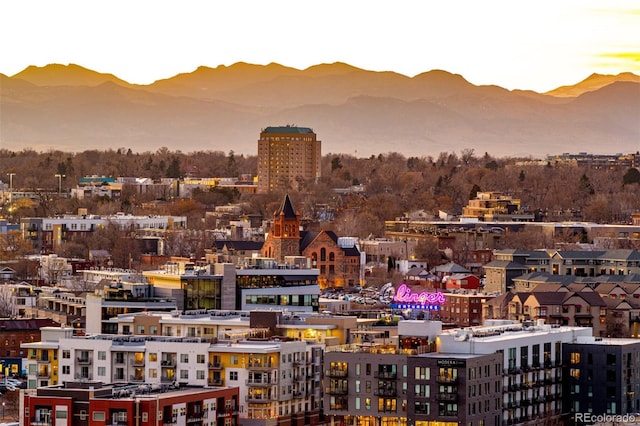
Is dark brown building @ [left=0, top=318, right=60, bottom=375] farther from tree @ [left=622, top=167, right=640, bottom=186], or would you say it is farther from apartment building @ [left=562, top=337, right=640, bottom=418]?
tree @ [left=622, top=167, right=640, bottom=186]

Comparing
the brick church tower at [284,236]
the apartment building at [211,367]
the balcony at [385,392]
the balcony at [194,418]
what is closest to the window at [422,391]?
the balcony at [385,392]

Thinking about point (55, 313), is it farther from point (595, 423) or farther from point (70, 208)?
point (70, 208)

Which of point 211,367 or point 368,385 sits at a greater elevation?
point 211,367

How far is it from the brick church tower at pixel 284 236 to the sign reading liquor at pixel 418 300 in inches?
727

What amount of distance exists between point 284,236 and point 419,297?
2235 cm

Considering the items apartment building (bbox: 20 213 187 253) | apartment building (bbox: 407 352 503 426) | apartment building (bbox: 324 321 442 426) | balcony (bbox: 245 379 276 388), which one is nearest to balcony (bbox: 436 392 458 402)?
apartment building (bbox: 407 352 503 426)

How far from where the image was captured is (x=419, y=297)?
303 ft

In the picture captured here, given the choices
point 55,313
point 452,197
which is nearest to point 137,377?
point 55,313

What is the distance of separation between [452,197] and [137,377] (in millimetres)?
133670

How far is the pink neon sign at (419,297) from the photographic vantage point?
9131 cm

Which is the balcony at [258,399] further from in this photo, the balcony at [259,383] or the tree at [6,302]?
the tree at [6,302]

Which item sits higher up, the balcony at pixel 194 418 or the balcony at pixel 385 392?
the balcony at pixel 385 392

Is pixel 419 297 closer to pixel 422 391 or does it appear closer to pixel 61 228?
pixel 422 391

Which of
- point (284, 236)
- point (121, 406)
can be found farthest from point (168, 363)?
point (284, 236)
